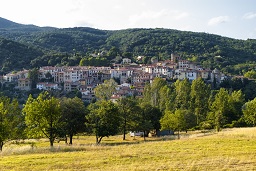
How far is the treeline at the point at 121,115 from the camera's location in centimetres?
4319

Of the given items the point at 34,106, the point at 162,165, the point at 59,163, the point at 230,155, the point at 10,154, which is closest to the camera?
the point at 162,165

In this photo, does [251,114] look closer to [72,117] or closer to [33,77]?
[72,117]

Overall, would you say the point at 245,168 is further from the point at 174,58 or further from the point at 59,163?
the point at 174,58

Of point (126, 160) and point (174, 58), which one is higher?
point (174, 58)

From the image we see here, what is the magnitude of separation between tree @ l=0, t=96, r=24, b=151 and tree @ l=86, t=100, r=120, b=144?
10.4 metres

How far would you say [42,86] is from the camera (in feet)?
425

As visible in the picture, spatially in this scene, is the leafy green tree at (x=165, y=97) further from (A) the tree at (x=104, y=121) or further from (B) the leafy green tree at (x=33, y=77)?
(B) the leafy green tree at (x=33, y=77)

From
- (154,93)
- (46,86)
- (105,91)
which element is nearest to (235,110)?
(154,93)

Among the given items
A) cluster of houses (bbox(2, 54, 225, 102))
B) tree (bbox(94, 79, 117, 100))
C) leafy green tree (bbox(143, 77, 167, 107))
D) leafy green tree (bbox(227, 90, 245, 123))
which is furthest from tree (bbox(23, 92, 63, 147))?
cluster of houses (bbox(2, 54, 225, 102))

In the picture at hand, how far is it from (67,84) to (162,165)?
11571 cm

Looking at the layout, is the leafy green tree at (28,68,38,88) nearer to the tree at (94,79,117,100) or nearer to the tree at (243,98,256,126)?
the tree at (94,79,117,100)

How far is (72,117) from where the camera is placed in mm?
54500

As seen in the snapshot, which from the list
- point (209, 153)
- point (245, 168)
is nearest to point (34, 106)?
point (209, 153)

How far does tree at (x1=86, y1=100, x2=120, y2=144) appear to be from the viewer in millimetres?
51375
